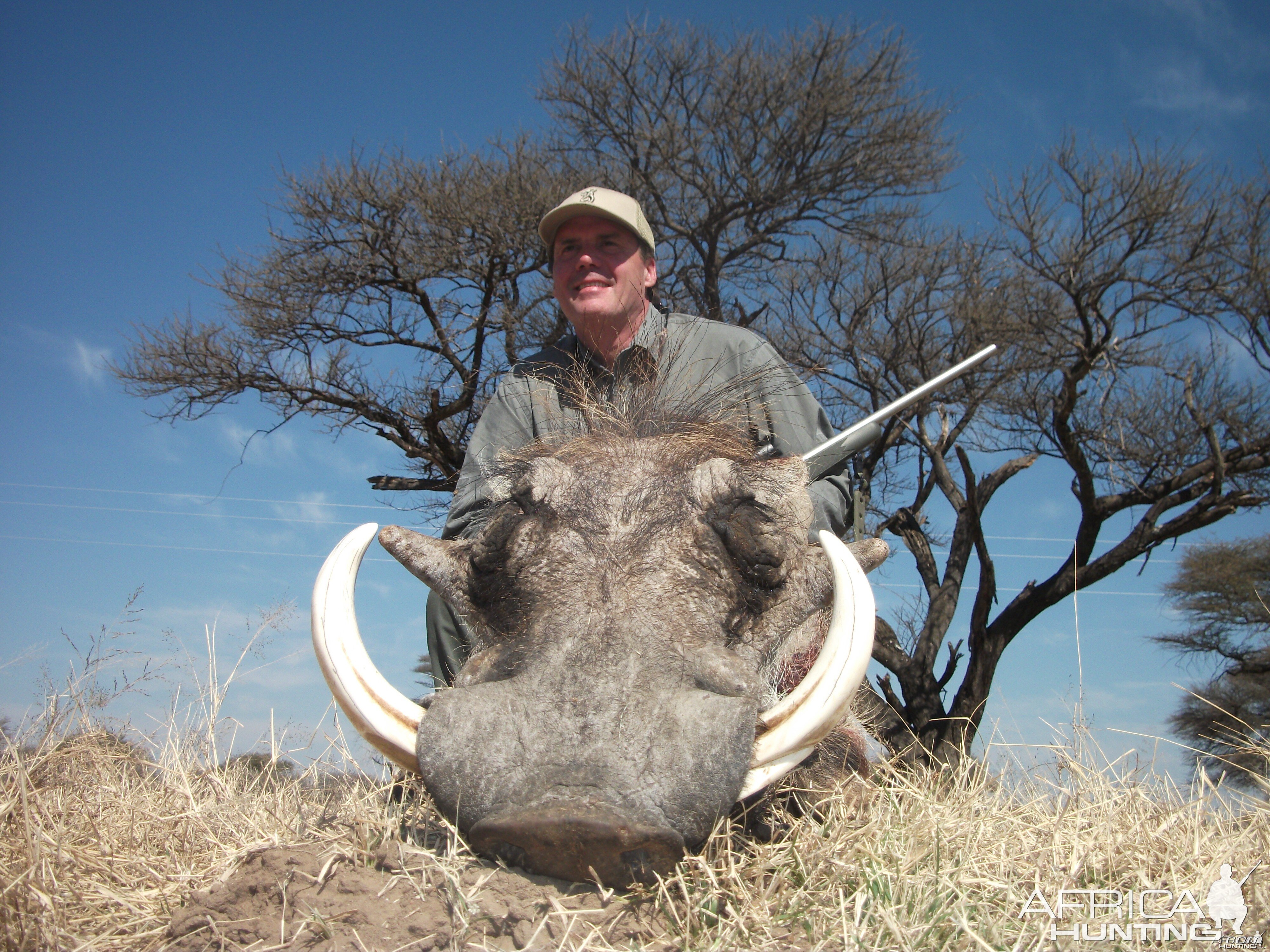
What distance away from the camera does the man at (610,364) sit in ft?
9.35

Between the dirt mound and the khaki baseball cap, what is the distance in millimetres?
2404

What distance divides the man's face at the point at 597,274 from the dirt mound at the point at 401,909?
2.13 metres

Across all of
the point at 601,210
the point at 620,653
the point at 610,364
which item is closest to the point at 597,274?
the point at 601,210

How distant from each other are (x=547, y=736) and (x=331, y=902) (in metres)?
0.47

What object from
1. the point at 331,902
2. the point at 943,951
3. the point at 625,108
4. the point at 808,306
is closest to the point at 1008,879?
the point at 943,951

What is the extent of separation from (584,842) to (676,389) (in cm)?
159

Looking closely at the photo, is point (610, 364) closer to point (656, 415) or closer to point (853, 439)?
point (656, 415)

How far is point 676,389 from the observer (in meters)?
2.71

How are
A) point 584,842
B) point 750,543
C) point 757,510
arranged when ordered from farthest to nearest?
point 757,510 → point 750,543 → point 584,842

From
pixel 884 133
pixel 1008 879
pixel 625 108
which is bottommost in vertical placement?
pixel 1008 879

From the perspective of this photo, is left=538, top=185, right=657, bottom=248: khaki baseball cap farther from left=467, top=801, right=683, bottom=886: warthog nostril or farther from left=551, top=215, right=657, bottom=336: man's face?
left=467, top=801, right=683, bottom=886: warthog nostril

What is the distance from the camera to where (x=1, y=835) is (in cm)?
190

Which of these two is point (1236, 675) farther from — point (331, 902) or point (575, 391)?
point (331, 902)

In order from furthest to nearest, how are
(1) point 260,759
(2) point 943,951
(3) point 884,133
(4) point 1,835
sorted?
1. (3) point 884,133
2. (1) point 260,759
3. (4) point 1,835
4. (2) point 943,951
